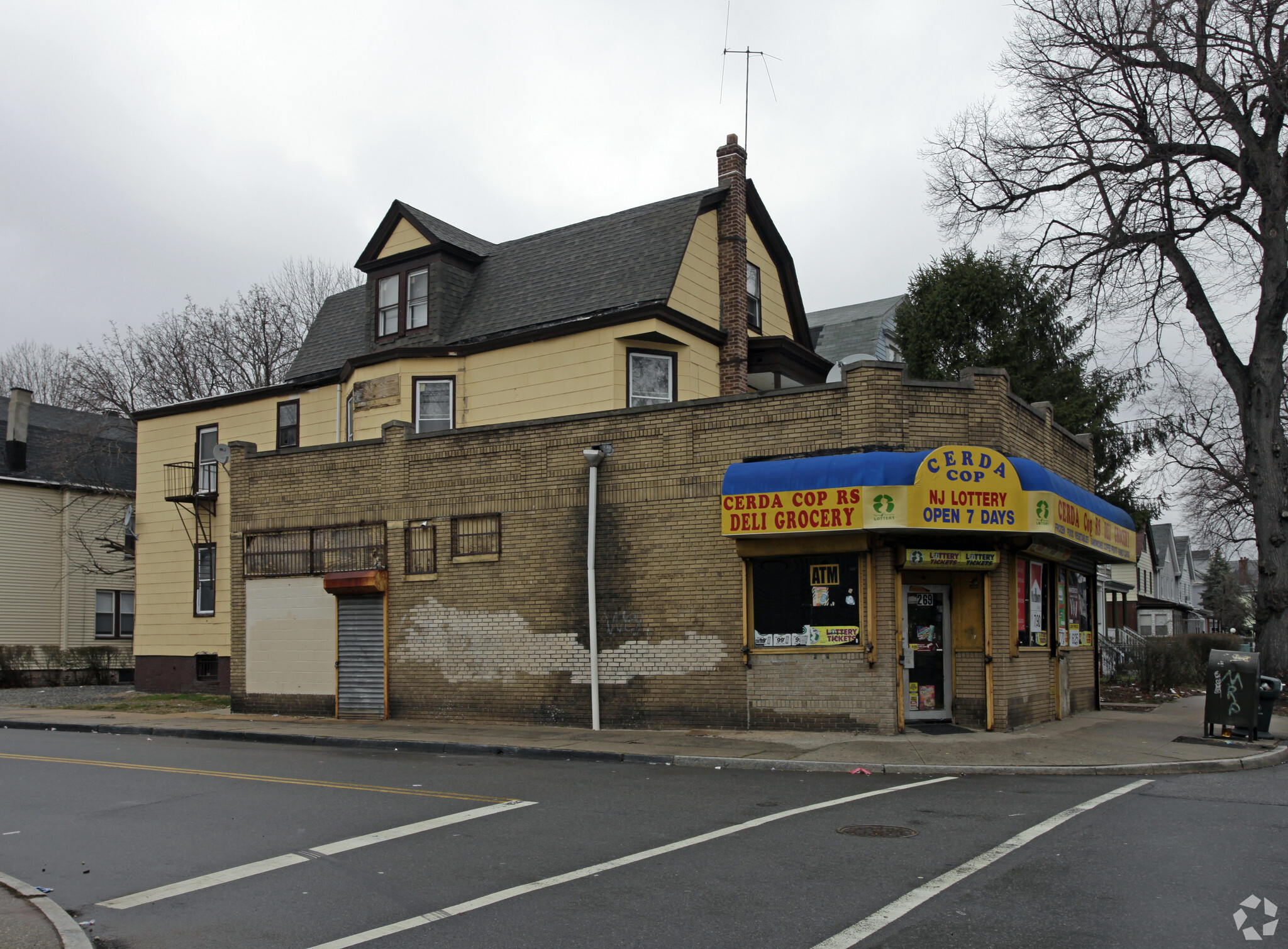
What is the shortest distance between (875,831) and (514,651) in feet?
33.2

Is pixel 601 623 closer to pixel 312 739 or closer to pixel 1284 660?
pixel 312 739

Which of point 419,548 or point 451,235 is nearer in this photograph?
point 419,548

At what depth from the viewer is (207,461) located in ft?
91.7

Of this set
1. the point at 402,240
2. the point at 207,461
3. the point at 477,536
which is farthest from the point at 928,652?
the point at 207,461

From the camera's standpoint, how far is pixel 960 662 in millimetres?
15633

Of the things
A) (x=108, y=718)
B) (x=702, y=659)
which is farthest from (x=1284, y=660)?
(x=108, y=718)

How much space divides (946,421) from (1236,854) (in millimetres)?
8359

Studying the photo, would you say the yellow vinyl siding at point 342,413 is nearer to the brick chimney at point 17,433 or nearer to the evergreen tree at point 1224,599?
the brick chimney at point 17,433

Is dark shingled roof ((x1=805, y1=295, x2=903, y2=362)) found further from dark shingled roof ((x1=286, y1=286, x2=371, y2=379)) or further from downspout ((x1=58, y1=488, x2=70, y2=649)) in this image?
downspout ((x1=58, y1=488, x2=70, y2=649))

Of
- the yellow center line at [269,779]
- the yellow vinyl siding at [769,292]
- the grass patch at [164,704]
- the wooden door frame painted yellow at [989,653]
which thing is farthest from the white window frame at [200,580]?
the wooden door frame painted yellow at [989,653]

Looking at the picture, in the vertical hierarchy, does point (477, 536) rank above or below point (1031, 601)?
above

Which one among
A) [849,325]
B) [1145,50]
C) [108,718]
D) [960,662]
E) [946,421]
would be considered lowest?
[108,718]

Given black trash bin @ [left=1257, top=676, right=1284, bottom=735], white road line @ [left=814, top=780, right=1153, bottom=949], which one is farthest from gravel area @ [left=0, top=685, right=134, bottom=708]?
black trash bin @ [left=1257, top=676, right=1284, bottom=735]

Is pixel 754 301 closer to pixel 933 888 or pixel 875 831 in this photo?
pixel 875 831
